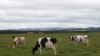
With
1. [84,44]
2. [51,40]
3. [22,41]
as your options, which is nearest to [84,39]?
[84,44]

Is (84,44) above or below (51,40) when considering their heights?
below

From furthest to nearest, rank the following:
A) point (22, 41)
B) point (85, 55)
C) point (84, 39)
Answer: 1. point (22, 41)
2. point (84, 39)
3. point (85, 55)

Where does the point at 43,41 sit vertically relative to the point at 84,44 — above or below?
above

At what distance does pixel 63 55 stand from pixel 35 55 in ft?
9.49

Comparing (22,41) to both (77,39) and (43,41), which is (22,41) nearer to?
(77,39)

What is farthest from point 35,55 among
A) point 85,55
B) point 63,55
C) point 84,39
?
point 84,39

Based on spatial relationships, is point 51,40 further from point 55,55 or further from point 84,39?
point 84,39

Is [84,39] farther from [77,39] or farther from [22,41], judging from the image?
[22,41]

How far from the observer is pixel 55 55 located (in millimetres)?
27312

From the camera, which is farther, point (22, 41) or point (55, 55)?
point (22, 41)

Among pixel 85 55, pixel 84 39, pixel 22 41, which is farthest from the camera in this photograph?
pixel 22 41

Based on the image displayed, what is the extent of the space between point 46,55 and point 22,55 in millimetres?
2401

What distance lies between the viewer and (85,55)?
27.0 m

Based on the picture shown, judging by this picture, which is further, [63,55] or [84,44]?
[84,44]
